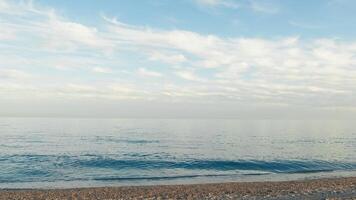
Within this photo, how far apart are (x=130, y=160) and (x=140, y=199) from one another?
33.0m

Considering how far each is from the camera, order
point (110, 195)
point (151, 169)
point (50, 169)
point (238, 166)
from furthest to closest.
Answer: point (238, 166) → point (151, 169) → point (50, 169) → point (110, 195)

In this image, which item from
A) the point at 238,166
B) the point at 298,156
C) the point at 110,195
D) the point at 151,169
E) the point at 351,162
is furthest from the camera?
the point at 298,156

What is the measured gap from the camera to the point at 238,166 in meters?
53.4

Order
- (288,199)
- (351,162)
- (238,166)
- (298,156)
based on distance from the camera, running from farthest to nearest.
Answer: (298,156) < (351,162) < (238,166) < (288,199)

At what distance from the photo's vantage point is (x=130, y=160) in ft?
186

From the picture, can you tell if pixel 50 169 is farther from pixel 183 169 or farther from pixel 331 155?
pixel 331 155

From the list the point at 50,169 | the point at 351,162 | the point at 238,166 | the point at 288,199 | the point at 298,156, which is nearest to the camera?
the point at 288,199

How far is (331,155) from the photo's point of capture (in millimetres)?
66938

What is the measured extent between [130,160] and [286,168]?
21.2 metres

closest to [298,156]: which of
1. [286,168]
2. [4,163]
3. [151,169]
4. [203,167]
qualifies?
[286,168]

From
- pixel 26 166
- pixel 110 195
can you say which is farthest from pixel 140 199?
pixel 26 166

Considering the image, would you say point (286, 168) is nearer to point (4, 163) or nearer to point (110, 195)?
point (110, 195)

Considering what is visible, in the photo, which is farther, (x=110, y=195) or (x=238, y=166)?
(x=238, y=166)

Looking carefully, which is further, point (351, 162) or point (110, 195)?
point (351, 162)
